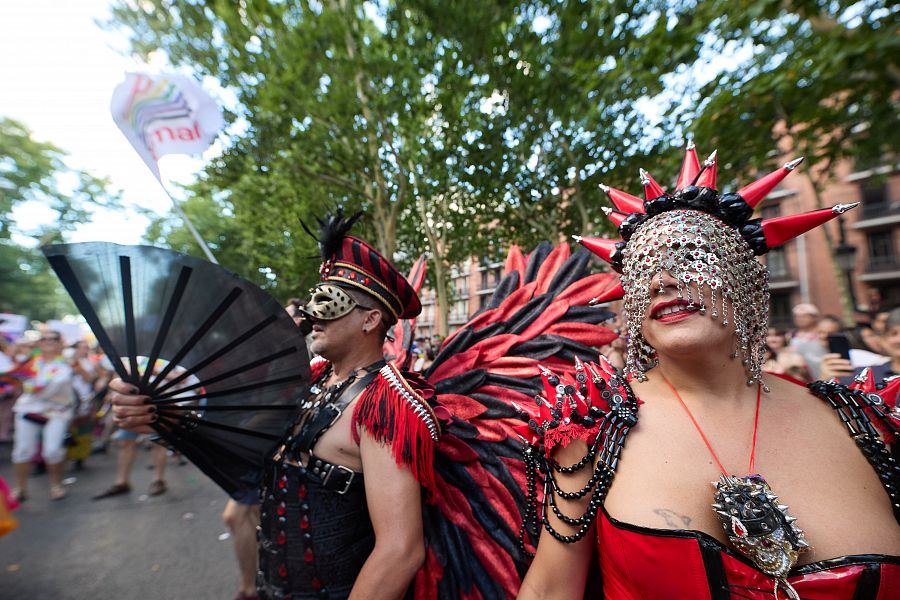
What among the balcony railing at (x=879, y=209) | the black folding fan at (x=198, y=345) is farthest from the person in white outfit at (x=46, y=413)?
the balcony railing at (x=879, y=209)

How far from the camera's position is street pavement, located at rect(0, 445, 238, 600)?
3.45m

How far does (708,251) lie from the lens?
1.15m

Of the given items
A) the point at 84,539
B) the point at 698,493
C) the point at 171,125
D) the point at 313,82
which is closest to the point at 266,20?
the point at 313,82

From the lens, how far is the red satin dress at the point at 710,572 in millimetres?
915

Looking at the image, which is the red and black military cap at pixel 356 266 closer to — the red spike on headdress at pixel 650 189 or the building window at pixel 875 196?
the red spike on headdress at pixel 650 189

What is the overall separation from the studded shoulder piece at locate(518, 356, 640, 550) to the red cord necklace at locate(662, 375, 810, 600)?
0.85 ft

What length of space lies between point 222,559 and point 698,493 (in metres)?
4.44

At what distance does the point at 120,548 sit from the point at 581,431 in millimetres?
4959

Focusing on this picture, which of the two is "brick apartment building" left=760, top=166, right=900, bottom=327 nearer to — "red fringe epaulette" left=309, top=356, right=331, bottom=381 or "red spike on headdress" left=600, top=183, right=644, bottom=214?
"red spike on headdress" left=600, top=183, right=644, bottom=214

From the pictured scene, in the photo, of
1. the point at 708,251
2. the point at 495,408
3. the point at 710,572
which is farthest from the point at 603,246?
the point at 710,572

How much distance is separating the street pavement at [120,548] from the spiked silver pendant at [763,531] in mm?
3789

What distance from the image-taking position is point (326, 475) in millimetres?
1670

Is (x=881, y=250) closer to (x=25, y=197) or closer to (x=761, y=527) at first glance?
(x=761, y=527)

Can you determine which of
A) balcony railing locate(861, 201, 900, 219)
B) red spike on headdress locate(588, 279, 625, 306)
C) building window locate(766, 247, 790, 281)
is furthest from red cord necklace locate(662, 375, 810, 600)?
balcony railing locate(861, 201, 900, 219)
